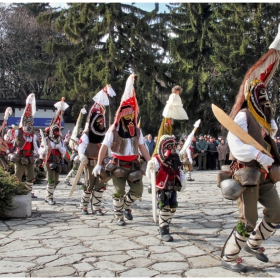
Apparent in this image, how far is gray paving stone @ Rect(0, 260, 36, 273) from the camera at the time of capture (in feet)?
15.0

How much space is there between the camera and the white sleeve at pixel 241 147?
429 centimetres

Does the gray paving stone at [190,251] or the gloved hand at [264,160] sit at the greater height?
the gloved hand at [264,160]

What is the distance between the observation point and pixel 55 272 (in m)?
4.52

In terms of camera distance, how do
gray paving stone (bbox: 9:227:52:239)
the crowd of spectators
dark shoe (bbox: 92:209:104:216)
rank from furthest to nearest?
the crowd of spectators, dark shoe (bbox: 92:209:104:216), gray paving stone (bbox: 9:227:52:239)

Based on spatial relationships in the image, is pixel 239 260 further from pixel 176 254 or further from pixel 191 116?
pixel 191 116

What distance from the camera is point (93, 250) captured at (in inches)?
211

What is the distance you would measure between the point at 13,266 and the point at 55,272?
566 mm

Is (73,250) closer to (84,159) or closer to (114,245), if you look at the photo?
(114,245)

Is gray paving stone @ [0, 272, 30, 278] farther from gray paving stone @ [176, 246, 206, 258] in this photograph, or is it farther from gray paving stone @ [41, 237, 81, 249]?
gray paving stone @ [176, 246, 206, 258]

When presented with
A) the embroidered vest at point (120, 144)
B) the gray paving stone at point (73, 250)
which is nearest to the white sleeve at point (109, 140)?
the embroidered vest at point (120, 144)

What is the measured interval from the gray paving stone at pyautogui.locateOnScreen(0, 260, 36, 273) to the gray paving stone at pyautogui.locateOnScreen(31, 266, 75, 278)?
204 millimetres

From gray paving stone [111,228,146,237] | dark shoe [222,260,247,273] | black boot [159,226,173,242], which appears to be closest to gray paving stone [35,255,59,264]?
gray paving stone [111,228,146,237]

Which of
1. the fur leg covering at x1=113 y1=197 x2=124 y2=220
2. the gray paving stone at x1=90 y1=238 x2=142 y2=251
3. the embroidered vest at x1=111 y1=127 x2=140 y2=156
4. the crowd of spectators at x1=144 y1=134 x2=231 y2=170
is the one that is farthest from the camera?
the crowd of spectators at x1=144 y1=134 x2=231 y2=170

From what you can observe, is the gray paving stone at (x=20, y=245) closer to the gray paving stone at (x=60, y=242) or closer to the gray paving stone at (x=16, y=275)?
the gray paving stone at (x=60, y=242)
